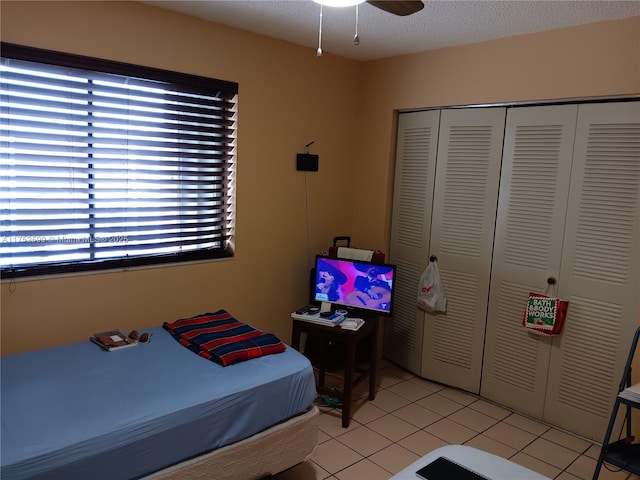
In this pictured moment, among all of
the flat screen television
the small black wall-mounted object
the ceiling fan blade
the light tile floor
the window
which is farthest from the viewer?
the small black wall-mounted object

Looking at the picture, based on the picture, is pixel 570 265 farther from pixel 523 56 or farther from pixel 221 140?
pixel 221 140

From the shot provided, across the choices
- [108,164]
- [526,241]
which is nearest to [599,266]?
[526,241]

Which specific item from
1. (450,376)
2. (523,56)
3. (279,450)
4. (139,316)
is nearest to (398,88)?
(523,56)

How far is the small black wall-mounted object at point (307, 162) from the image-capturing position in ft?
11.6

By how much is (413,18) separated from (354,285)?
170 centimetres

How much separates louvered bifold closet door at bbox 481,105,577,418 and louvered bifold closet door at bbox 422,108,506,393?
0.26 feet

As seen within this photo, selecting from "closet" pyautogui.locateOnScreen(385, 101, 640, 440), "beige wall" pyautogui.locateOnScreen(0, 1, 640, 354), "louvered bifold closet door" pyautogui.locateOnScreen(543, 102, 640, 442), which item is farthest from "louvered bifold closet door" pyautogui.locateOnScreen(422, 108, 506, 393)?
"louvered bifold closet door" pyautogui.locateOnScreen(543, 102, 640, 442)

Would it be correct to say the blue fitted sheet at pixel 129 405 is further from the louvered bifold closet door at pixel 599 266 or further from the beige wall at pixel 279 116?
the louvered bifold closet door at pixel 599 266

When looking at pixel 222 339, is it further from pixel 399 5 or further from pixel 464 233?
pixel 464 233

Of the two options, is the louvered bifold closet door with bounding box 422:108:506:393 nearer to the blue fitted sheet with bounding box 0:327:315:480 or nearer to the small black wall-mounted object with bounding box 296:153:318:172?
the small black wall-mounted object with bounding box 296:153:318:172

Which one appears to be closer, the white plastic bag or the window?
the window

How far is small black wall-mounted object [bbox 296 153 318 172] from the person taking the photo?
3.53 m

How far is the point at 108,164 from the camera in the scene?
263 cm

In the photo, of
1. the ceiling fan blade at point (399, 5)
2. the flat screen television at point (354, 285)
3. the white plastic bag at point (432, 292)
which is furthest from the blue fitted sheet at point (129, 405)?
the ceiling fan blade at point (399, 5)
